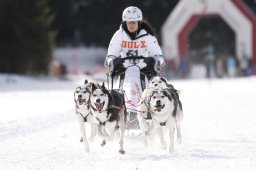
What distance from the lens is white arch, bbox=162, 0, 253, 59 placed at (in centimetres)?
3606

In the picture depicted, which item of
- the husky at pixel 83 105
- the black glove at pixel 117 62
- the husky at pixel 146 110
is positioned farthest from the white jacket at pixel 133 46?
the husky at pixel 83 105

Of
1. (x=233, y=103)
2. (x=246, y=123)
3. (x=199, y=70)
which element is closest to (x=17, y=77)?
(x=199, y=70)

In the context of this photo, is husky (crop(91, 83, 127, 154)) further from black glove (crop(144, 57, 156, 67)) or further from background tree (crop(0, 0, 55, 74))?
background tree (crop(0, 0, 55, 74))

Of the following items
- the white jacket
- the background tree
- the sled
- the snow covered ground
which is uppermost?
the background tree

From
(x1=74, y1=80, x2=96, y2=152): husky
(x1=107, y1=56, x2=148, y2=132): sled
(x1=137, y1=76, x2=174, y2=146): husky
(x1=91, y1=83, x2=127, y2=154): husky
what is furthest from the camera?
(x1=107, y1=56, x2=148, y2=132): sled

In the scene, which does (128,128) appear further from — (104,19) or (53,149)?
(104,19)

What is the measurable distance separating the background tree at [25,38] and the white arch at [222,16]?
720 centimetres

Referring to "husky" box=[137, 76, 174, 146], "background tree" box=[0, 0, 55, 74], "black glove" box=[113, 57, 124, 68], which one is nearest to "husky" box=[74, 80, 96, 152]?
"husky" box=[137, 76, 174, 146]

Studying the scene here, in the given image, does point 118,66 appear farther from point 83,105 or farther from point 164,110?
point 164,110

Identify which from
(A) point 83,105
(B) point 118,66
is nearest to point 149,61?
(B) point 118,66

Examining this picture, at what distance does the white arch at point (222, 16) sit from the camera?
118ft

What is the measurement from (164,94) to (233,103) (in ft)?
→ 29.6

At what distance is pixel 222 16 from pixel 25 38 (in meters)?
11.4

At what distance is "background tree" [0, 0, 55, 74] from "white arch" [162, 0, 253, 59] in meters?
7.20
